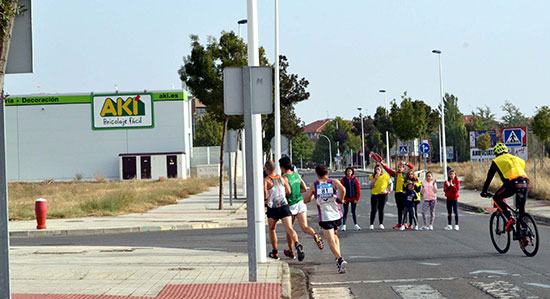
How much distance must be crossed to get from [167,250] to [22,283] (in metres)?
5.00

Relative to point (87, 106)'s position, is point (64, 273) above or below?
below

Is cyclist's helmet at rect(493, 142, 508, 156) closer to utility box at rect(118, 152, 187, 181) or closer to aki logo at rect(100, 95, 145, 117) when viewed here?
utility box at rect(118, 152, 187, 181)

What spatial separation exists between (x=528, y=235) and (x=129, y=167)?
67014 millimetres

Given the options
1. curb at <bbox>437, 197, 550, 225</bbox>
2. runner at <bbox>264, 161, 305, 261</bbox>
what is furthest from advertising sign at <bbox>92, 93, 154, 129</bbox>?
runner at <bbox>264, 161, 305, 261</bbox>

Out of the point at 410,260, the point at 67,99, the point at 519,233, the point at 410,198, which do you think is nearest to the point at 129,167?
the point at 67,99

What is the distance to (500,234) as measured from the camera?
13539 millimetres

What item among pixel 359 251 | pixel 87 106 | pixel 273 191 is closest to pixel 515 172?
pixel 359 251

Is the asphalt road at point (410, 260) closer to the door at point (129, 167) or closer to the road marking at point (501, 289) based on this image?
the road marking at point (501, 289)

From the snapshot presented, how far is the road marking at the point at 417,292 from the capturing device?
9.07 m

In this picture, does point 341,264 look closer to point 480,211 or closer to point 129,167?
point 480,211

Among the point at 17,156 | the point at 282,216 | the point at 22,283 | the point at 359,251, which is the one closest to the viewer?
the point at 22,283

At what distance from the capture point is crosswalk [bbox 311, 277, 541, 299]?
9062 millimetres

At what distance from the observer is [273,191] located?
1288cm

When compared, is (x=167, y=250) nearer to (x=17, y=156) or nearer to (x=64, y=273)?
(x=64, y=273)
